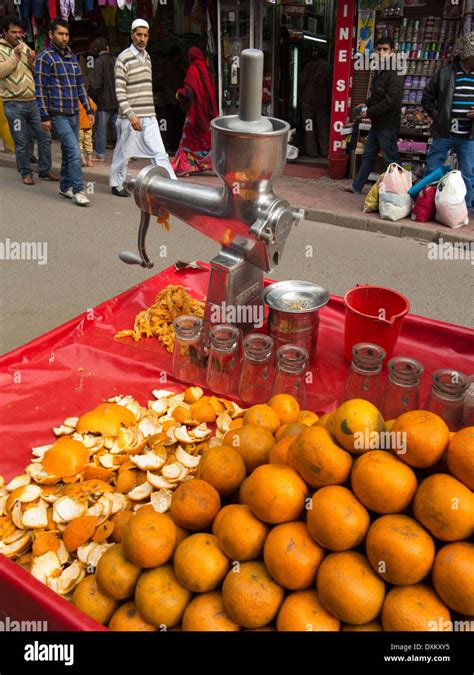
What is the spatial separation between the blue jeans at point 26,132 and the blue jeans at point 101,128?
4.43 ft

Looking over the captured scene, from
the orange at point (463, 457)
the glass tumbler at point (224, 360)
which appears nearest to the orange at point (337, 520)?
the orange at point (463, 457)

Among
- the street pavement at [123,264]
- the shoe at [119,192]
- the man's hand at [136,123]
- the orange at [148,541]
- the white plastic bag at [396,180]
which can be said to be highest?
the man's hand at [136,123]

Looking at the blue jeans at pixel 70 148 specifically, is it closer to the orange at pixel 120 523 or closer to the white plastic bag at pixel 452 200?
the white plastic bag at pixel 452 200

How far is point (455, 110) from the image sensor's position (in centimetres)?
597

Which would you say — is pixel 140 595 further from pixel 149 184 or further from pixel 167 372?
pixel 149 184

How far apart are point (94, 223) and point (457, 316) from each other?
163 inches

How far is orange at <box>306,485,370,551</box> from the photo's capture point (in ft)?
3.72

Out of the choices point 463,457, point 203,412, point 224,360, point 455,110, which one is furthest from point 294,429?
point 455,110

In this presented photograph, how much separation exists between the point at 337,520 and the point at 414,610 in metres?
0.22

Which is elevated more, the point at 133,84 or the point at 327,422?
the point at 133,84

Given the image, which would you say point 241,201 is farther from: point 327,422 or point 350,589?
point 350,589

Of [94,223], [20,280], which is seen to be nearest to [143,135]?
[94,223]

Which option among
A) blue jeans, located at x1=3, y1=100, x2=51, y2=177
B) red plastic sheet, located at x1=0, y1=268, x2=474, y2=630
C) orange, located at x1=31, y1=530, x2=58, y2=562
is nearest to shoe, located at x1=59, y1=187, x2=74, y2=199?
blue jeans, located at x1=3, y1=100, x2=51, y2=177

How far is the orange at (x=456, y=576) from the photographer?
1050 mm
